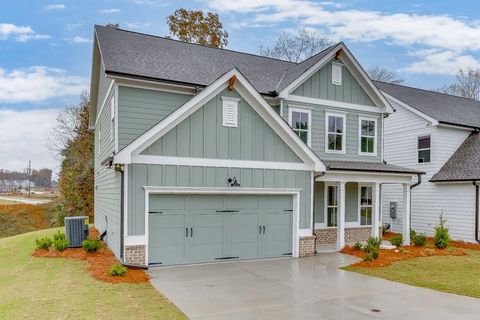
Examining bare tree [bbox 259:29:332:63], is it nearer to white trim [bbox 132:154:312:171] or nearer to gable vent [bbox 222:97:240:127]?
white trim [bbox 132:154:312:171]

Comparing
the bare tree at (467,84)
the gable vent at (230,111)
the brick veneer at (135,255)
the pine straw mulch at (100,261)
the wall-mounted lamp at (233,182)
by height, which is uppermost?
the bare tree at (467,84)

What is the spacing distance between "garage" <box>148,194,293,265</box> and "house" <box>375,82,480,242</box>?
935 cm

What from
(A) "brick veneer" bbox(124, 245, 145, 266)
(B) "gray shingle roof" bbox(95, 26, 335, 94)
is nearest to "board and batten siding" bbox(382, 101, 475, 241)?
(B) "gray shingle roof" bbox(95, 26, 335, 94)

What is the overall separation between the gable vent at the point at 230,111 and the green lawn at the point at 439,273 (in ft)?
18.6

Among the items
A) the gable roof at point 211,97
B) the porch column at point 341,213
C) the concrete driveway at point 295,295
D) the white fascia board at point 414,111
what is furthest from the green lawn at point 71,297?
the white fascia board at point 414,111

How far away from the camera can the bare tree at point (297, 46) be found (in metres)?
34.9

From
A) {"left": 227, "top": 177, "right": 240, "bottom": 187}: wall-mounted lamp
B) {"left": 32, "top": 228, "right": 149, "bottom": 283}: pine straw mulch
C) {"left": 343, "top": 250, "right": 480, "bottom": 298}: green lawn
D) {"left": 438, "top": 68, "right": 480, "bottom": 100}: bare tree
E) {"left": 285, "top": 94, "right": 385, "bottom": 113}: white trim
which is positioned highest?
{"left": 438, "top": 68, "right": 480, "bottom": 100}: bare tree

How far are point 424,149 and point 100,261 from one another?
16.1 m

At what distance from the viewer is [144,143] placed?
10.5m

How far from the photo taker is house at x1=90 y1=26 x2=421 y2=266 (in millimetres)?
10945

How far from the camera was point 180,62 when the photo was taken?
14.6 metres

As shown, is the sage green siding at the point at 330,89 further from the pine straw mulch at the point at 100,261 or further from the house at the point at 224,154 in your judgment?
the pine straw mulch at the point at 100,261

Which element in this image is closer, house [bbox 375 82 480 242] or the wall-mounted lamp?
the wall-mounted lamp

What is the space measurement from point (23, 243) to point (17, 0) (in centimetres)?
983
